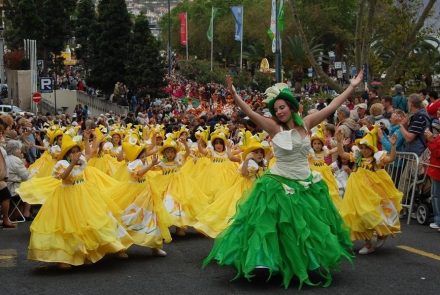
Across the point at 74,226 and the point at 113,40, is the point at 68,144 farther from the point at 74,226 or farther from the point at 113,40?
the point at 113,40

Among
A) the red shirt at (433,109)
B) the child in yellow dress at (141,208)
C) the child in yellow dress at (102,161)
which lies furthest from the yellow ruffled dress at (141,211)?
the red shirt at (433,109)

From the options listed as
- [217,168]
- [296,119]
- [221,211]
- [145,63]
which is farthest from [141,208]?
[145,63]

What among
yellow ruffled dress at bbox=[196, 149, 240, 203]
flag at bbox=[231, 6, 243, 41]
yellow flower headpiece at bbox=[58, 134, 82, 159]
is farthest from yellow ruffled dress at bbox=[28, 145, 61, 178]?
flag at bbox=[231, 6, 243, 41]

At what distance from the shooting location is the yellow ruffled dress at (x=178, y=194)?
462 inches

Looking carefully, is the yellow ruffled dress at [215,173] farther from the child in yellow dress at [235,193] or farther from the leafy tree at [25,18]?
the leafy tree at [25,18]

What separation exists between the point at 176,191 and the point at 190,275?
293 cm

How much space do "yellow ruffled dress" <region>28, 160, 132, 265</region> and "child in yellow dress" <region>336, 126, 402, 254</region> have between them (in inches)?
112

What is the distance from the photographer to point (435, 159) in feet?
39.4

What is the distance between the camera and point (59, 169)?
9.75 m

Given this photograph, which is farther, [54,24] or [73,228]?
[54,24]

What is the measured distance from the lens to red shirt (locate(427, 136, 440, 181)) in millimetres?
12000

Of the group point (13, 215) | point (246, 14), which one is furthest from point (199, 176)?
point (246, 14)

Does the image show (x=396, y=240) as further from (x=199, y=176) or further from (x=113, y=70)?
(x=113, y=70)

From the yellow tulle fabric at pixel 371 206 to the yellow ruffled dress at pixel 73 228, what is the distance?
111 inches
